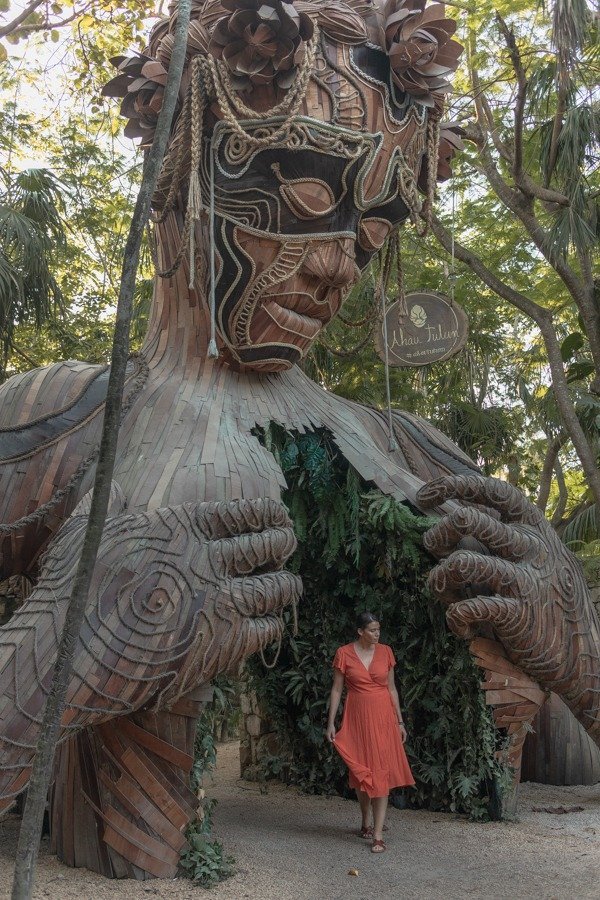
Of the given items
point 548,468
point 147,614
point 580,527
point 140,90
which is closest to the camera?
point 147,614

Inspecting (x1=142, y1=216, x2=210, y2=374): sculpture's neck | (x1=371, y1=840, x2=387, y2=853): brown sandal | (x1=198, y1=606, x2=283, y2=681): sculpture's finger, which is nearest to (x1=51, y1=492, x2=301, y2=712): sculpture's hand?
(x1=198, y1=606, x2=283, y2=681): sculpture's finger

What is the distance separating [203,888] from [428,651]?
2.14 metres

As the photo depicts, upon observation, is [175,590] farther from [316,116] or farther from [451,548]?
[316,116]

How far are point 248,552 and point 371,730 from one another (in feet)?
4.96

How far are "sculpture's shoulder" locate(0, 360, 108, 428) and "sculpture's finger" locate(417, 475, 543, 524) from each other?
178 cm

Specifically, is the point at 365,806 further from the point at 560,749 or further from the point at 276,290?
the point at 276,290

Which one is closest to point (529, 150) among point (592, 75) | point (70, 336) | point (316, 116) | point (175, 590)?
point (592, 75)

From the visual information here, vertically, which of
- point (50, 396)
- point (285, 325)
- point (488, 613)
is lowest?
point (488, 613)

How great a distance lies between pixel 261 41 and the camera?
186 inches

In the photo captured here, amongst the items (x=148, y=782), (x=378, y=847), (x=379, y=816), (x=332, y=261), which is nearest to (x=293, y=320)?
(x=332, y=261)

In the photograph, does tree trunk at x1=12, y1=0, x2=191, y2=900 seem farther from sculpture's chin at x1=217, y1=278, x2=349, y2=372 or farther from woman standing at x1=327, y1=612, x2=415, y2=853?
woman standing at x1=327, y1=612, x2=415, y2=853

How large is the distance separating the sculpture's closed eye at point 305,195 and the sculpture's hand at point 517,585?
1.53m

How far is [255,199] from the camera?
495 centimetres

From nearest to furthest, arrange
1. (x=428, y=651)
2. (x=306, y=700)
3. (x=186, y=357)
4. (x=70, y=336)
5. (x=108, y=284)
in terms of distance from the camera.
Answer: (x=186, y=357), (x=428, y=651), (x=306, y=700), (x=70, y=336), (x=108, y=284)
